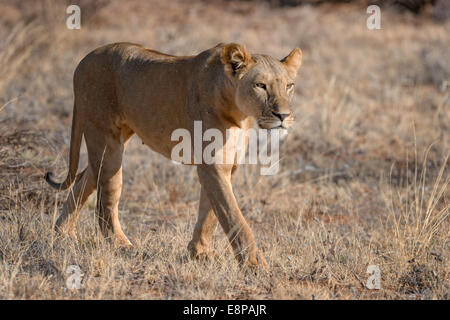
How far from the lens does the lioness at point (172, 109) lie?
4273mm

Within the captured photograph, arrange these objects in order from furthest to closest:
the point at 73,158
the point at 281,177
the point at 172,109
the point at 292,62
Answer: the point at 281,177
the point at 73,158
the point at 172,109
the point at 292,62

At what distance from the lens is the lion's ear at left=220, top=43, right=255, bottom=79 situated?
4.32 m

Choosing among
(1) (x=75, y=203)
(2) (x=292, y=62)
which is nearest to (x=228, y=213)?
(2) (x=292, y=62)

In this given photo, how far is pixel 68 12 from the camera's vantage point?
39.2ft

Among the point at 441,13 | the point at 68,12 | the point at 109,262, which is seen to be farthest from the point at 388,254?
the point at 441,13

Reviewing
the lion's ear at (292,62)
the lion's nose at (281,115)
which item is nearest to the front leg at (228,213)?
the lion's nose at (281,115)

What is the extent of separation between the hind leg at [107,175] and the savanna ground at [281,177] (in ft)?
0.65

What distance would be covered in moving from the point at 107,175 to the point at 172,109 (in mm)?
848

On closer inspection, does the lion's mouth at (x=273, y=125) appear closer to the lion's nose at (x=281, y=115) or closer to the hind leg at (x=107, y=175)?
the lion's nose at (x=281, y=115)

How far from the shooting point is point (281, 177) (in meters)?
7.82

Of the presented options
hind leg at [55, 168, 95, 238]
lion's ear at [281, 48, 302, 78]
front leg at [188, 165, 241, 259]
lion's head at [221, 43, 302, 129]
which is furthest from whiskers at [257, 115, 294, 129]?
hind leg at [55, 168, 95, 238]

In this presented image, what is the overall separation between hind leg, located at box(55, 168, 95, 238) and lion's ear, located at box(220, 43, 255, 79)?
163cm

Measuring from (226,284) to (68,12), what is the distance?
893 cm

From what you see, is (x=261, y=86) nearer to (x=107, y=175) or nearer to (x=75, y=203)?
(x=107, y=175)
